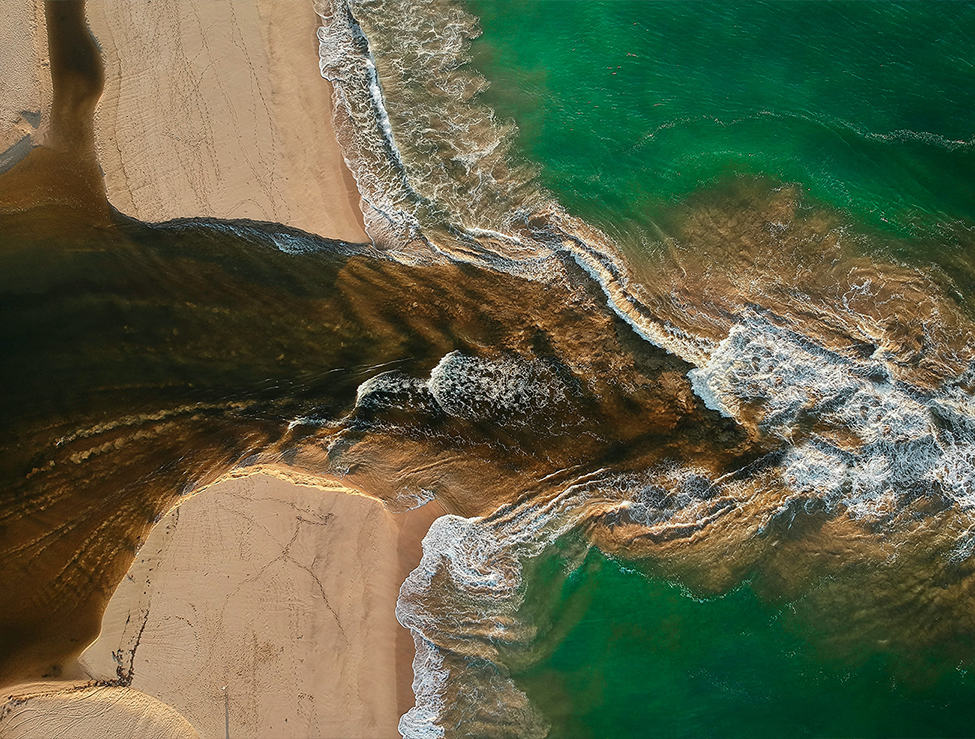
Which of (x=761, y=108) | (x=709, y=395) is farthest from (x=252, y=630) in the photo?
(x=761, y=108)

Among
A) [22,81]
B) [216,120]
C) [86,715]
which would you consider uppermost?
[22,81]

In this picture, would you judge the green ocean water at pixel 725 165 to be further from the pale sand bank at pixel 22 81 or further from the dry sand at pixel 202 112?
the pale sand bank at pixel 22 81

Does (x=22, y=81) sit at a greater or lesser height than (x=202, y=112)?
greater

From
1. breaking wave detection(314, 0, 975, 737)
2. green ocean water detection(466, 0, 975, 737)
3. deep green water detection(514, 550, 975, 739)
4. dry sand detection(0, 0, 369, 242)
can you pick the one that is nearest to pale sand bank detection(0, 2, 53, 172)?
dry sand detection(0, 0, 369, 242)

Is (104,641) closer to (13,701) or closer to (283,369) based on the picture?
(13,701)

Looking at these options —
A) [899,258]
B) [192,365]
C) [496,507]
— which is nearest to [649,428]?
[496,507]

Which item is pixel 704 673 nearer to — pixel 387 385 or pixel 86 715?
pixel 387 385
